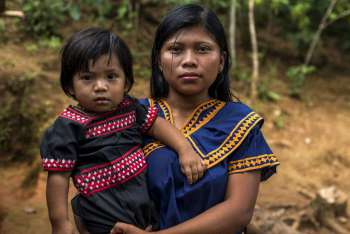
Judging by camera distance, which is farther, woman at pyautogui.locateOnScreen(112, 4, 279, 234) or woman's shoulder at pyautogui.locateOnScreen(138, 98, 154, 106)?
woman's shoulder at pyautogui.locateOnScreen(138, 98, 154, 106)

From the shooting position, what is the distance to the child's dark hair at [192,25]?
74.8 inches

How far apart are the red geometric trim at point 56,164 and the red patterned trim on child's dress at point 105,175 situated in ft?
0.28

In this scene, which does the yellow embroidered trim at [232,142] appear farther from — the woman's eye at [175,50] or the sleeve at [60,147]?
the sleeve at [60,147]

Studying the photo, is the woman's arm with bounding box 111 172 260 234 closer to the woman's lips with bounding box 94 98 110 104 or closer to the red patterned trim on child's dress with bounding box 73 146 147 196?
the red patterned trim on child's dress with bounding box 73 146 147 196

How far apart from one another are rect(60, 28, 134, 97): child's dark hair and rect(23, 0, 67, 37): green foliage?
450 centimetres

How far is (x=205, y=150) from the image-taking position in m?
1.90

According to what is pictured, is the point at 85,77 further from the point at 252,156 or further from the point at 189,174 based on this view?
the point at 252,156

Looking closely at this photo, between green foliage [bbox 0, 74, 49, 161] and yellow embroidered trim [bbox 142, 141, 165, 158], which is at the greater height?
yellow embroidered trim [bbox 142, 141, 165, 158]

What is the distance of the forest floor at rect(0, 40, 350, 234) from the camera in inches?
156

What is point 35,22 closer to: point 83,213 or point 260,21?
point 260,21

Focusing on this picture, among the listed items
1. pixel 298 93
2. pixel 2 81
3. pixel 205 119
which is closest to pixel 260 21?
pixel 298 93

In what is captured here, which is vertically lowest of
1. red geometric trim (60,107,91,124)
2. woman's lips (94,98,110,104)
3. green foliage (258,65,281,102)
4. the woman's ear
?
green foliage (258,65,281,102)

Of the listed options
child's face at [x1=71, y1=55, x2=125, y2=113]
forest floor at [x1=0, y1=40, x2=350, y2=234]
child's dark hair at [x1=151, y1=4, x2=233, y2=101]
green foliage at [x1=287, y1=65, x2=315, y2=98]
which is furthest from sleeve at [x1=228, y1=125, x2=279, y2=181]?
green foliage at [x1=287, y1=65, x2=315, y2=98]

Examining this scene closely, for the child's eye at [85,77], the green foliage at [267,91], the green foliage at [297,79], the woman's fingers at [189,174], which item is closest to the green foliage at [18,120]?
the child's eye at [85,77]
